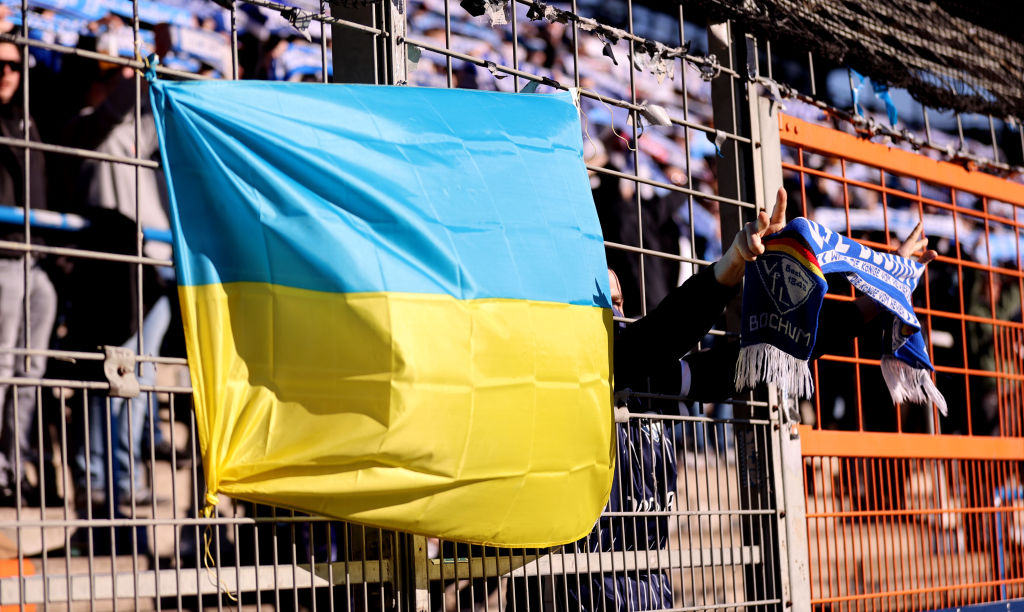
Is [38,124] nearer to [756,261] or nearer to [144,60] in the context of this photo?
[144,60]

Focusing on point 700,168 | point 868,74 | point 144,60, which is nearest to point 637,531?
point 144,60

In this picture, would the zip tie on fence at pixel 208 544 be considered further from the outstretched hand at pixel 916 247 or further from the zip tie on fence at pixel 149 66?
the outstretched hand at pixel 916 247

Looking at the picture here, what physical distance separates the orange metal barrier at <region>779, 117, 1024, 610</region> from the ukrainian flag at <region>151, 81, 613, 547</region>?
134cm

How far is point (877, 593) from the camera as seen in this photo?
445 cm

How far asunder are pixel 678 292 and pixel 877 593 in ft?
5.38

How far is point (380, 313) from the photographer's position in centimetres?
288

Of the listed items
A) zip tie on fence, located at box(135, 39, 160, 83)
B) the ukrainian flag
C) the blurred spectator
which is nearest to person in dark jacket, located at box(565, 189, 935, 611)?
the ukrainian flag

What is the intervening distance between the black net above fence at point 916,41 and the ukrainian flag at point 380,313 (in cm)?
161

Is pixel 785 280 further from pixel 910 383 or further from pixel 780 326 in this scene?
pixel 910 383

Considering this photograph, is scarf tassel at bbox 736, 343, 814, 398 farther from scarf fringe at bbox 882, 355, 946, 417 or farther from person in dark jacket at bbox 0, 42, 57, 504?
person in dark jacket at bbox 0, 42, 57, 504

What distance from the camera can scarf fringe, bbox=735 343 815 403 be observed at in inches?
139


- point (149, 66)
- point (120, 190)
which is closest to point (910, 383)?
point (149, 66)

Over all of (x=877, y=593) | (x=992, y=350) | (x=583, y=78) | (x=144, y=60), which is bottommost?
(x=877, y=593)

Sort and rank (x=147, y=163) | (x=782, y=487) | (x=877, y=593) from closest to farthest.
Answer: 1. (x=147, y=163)
2. (x=782, y=487)
3. (x=877, y=593)
